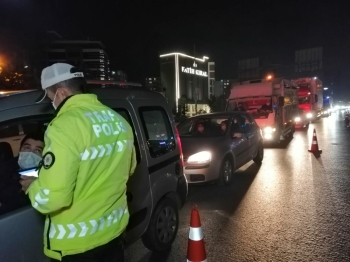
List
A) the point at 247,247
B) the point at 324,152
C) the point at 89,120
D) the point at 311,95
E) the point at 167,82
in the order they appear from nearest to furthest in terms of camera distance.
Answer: the point at 89,120 < the point at 247,247 < the point at 324,152 < the point at 311,95 < the point at 167,82

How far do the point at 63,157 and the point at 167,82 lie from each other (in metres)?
71.2

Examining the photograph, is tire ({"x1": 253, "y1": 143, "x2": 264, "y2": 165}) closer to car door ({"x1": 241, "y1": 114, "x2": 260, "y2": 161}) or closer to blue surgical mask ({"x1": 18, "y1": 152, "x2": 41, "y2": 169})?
car door ({"x1": 241, "y1": 114, "x2": 260, "y2": 161})

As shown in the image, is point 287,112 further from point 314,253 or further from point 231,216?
point 314,253

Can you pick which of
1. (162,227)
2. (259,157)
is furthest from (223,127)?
(162,227)

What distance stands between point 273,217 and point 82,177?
4687mm

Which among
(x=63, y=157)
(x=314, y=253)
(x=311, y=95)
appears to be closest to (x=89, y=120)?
(x=63, y=157)

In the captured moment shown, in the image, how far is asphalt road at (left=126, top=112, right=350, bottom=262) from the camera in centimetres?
459

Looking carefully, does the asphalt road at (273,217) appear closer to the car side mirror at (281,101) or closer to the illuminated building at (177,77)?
the car side mirror at (281,101)

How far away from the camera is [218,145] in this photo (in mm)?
8188

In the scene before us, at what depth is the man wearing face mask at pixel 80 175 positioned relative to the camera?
1829mm

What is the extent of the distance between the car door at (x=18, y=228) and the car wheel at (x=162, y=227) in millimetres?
1722

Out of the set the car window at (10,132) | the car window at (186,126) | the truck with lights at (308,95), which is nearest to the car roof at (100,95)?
the car window at (10,132)

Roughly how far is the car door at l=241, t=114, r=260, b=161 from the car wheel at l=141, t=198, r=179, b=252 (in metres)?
5.66

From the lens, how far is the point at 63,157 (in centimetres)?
180
